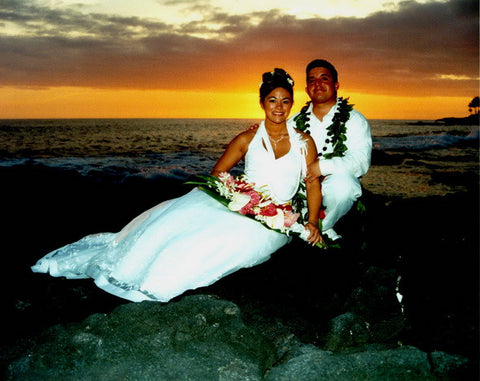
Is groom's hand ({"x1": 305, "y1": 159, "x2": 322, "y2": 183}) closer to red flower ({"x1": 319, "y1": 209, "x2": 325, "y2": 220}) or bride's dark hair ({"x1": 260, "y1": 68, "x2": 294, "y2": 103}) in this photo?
red flower ({"x1": 319, "y1": 209, "x2": 325, "y2": 220})

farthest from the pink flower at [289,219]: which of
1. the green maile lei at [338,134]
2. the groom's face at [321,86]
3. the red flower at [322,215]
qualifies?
the groom's face at [321,86]

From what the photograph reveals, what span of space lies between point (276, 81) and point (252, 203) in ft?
4.80

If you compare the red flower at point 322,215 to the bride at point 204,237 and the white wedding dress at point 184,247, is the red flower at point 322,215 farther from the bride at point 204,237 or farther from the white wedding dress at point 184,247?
the white wedding dress at point 184,247

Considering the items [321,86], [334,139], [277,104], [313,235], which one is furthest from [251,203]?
[321,86]

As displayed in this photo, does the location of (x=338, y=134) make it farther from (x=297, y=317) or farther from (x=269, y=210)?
(x=297, y=317)

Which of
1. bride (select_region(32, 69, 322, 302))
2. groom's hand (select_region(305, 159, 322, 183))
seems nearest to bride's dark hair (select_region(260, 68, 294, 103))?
bride (select_region(32, 69, 322, 302))

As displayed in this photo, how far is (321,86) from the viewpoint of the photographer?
523cm

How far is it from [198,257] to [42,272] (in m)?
2.18

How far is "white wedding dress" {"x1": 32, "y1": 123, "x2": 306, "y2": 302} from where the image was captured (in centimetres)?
358

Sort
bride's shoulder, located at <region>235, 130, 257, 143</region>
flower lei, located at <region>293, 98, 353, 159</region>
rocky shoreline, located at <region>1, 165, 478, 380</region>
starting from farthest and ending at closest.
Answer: flower lei, located at <region>293, 98, 353, 159</region> < bride's shoulder, located at <region>235, 130, 257, 143</region> < rocky shoreline, located at <region>1, 165, 478, 380</region>

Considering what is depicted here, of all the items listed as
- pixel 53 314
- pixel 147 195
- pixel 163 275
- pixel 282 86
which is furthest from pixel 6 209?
pixel 282 86

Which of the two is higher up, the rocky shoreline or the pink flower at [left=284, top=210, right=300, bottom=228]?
the pink flower at [left=284, top=210, right=300, bottom=228]

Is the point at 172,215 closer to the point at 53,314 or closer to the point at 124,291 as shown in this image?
the point at 124,291

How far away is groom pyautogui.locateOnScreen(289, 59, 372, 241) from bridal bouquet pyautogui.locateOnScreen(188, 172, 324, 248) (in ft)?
3.21
